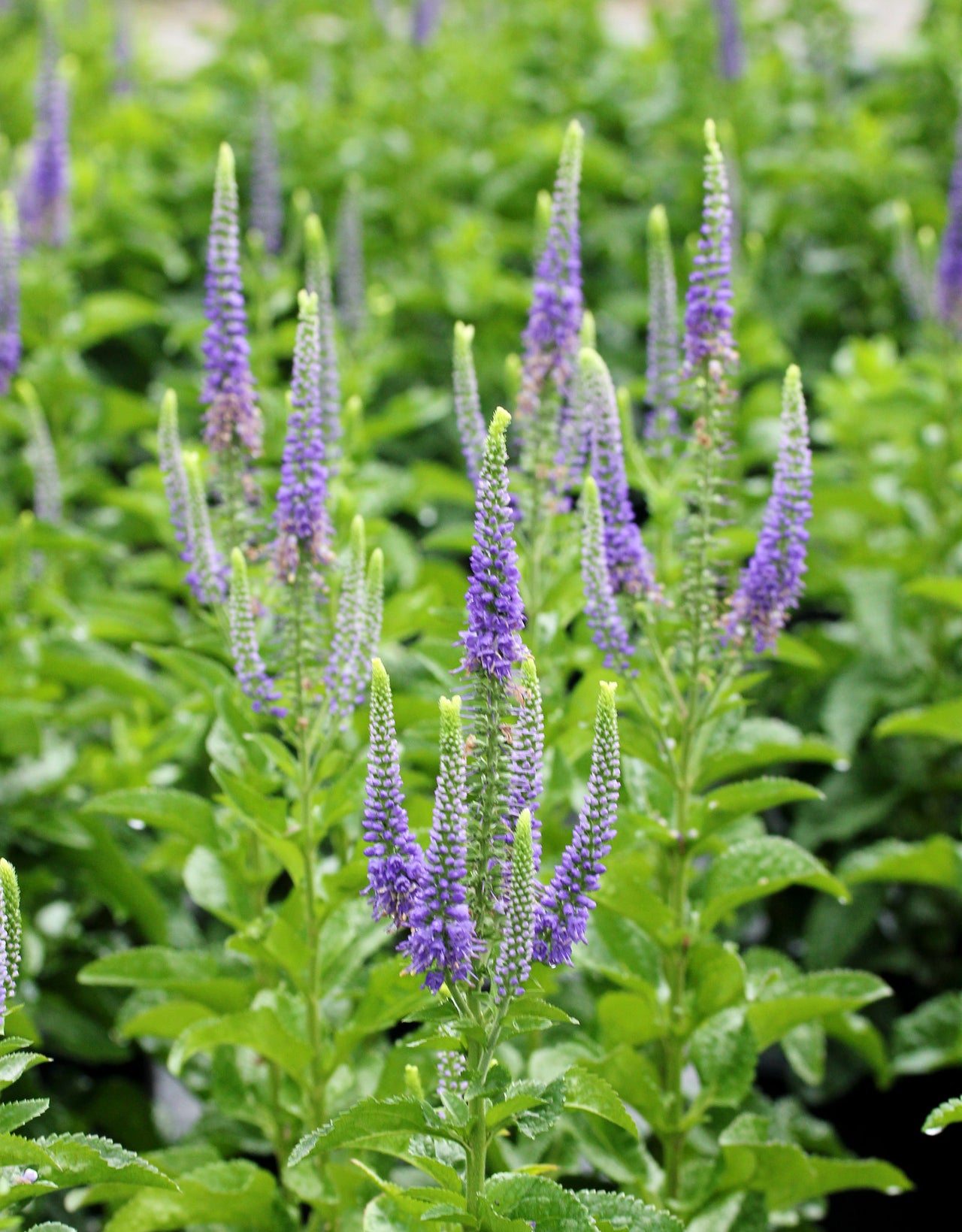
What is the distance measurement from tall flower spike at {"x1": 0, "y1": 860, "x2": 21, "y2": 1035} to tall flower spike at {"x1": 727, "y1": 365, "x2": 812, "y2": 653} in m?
1.79

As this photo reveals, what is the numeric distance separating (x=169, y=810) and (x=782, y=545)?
1835 mm

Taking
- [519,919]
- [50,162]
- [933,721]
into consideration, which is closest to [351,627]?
[519,919]

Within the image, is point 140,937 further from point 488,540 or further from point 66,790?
point 488,540

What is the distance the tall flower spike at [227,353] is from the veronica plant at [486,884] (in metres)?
1.44

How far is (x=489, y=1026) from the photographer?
9.12 feet

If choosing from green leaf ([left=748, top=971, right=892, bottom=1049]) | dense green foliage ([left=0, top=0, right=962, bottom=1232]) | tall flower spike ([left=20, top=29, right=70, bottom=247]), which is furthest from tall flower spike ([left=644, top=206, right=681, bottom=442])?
tall flower spike ([left=20, top=29, right=70, bottom=247])

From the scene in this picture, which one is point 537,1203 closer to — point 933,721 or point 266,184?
point 933,721

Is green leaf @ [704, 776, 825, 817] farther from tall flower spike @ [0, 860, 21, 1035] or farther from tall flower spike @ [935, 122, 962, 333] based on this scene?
tall flower spike @ [935, 122, 962, 333]

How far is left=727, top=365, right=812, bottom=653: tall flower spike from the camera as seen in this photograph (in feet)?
11.2

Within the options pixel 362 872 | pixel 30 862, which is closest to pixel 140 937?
pixel 30 862

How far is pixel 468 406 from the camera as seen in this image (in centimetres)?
405

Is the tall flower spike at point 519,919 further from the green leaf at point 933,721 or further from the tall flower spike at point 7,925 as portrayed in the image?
the green leaf at point 933,721

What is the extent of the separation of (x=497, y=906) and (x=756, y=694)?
3.94 meters

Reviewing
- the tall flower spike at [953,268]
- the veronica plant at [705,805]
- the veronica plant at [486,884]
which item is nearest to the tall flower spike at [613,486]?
the veronica plant at [705,805]
